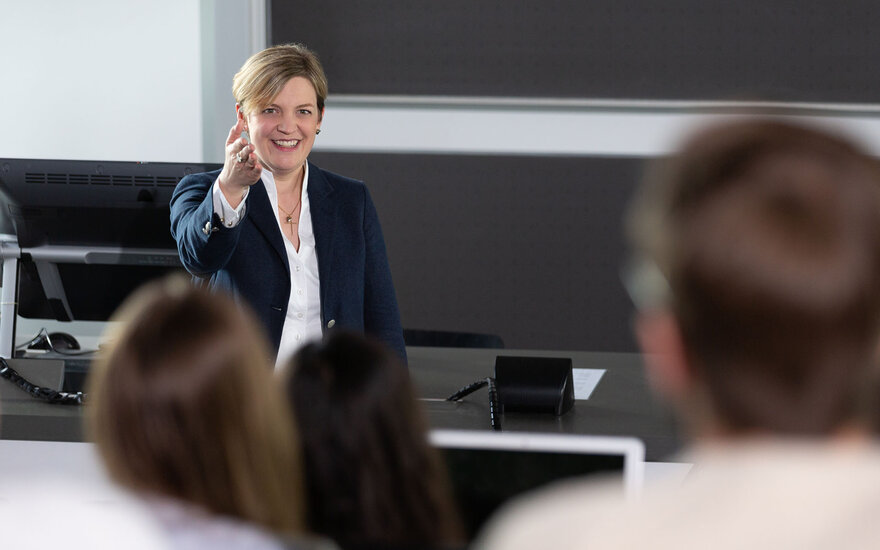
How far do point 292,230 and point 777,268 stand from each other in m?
2.00

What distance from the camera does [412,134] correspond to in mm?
4344

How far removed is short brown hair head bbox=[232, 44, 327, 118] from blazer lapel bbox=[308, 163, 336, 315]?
0.22 meters

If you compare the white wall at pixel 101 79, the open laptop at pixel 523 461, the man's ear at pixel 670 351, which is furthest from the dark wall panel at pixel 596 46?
the man's ear at pixel 670 351

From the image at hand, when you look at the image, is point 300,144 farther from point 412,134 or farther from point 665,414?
point 412,134

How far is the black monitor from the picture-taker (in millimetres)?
2553

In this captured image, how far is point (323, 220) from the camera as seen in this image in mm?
2484

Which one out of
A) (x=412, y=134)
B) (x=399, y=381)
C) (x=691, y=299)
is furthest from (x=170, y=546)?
(x=412, y=134)

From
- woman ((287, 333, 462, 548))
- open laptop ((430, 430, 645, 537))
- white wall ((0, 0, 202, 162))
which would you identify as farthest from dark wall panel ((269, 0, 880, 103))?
woman ((287, 333, 462, 548))

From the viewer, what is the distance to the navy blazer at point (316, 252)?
2.31 metres

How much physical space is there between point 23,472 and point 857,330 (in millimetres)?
2013

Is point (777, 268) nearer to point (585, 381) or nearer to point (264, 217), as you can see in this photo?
point (264, 217)

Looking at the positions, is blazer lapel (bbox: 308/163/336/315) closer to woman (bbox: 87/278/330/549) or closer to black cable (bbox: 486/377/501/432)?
black cable (bbox: 486/377/501/432)

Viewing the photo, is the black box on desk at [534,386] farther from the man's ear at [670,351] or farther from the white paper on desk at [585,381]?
the man's ear at [670,351]

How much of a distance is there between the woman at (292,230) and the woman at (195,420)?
4.83ft
